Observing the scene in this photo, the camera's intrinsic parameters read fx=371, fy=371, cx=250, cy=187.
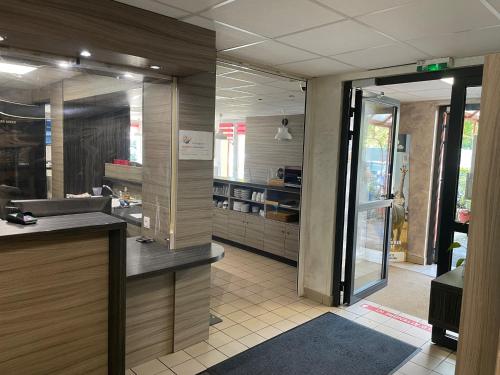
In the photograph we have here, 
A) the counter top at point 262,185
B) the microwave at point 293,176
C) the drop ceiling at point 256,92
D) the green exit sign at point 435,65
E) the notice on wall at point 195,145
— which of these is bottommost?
the counter top at point 262,185

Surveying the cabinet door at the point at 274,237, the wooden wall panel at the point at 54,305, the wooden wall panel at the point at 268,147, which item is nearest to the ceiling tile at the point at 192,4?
the wooden wall panel at the point at 54,305

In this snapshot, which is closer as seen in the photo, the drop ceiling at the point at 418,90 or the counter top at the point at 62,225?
the counter top at the point at 62,225

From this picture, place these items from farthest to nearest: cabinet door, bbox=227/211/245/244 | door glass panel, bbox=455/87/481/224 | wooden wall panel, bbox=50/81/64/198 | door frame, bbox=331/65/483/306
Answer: cabinet door, bbox=227/211/245/244 → door frame, bbox=331/65/483/306 → wooden wall panel, bbox=50/81/64/198 → door glass panel, bbox=455/87/481/224

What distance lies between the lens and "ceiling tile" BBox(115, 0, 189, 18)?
229 cm

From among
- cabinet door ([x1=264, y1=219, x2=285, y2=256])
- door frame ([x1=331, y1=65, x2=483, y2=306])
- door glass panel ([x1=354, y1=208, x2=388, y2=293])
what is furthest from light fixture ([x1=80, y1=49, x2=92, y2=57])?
cabinet door ([x1=264, y1=219, x2=285, y2=256])

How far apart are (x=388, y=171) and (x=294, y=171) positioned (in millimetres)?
1577

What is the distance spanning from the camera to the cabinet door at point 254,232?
6156 mm

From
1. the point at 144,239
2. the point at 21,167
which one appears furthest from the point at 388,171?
the point at 21,167

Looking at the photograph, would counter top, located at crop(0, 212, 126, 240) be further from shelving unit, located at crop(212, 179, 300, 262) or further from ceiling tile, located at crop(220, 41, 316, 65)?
shelving unit, located at crop(212, 179, 300, 262)

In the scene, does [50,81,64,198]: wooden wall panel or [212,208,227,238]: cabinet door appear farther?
[212,208,227,238]: cabinet door

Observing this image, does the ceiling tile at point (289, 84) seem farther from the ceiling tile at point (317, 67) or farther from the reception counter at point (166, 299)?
the reception counter at point (166, 299)

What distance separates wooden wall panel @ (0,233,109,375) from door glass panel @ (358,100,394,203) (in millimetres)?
2958

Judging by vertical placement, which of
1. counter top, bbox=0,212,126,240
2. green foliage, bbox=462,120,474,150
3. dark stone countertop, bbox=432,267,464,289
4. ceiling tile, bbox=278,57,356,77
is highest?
ceiling tile, bbox=278,57,356,77

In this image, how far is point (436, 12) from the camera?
2271 millimetres
